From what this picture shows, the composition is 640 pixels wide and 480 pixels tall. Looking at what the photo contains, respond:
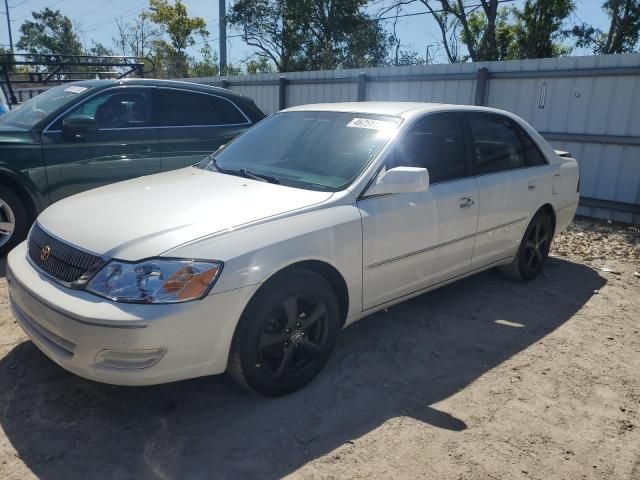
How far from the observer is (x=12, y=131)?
525 centimetres

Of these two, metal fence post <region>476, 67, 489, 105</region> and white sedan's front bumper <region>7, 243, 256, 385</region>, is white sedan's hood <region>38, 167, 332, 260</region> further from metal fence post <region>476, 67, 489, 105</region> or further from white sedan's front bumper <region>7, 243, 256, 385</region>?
metal fence post <region>476, 67, 489, 105</region>

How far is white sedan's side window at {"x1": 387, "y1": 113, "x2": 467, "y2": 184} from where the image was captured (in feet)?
12.1

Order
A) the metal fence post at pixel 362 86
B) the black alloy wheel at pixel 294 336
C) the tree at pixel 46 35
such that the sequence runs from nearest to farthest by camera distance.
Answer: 1. the black alloy wheel at pixel 294 336
2. the metal fence post at pixel 362 86
3. the tree at pixel 46 35

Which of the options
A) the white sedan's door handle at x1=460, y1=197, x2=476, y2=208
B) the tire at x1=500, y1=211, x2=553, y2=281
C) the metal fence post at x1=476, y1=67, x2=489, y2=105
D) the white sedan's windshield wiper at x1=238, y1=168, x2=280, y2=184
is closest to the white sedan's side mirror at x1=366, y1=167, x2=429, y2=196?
the white sedan's windshield wiper at x1=238, y1=168, x2=280, y2=184

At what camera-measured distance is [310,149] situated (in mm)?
3787

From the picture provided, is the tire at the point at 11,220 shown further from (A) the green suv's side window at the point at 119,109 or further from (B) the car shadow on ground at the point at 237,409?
(B) the car shadow on ground at the point at 237,409

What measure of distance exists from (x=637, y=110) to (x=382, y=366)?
19.1 feet

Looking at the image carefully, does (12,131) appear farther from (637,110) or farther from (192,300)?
(637,110)

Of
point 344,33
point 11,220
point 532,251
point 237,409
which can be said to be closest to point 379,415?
point 237,409

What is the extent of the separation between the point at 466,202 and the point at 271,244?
1808 mm

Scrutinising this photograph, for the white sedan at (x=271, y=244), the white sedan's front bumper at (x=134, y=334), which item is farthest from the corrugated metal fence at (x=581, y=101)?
the white sedan's front bumper at (x=134, y=334)

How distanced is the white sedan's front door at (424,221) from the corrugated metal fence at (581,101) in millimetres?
4345

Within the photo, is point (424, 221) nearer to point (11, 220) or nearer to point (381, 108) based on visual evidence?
point (381, 108)

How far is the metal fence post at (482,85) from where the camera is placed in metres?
8.46
